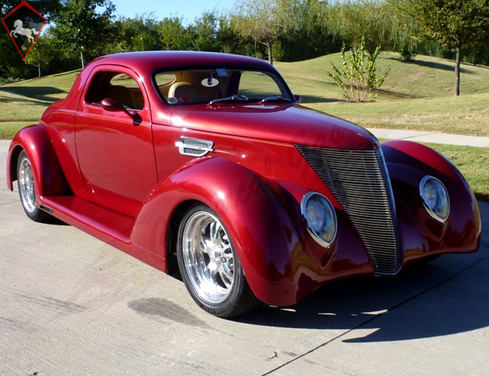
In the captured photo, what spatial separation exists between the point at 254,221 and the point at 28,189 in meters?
3.53

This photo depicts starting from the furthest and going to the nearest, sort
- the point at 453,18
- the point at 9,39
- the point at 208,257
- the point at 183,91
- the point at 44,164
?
the point at 9,39, the point at 453,18, the point at 44,164, the point at 183,91, the point at 208,257

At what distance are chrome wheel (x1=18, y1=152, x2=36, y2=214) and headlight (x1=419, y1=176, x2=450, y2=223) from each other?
12.3ft

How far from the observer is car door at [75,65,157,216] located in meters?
4.86

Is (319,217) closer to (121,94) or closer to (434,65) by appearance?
(121,94)

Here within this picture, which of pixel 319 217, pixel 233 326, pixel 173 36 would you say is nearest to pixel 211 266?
pixel 233 326

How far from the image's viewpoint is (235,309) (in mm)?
3828

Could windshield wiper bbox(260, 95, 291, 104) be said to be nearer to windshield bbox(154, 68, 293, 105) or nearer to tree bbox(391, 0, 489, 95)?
windshield bbox(154, 68, 293, 105)

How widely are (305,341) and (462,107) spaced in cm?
1255

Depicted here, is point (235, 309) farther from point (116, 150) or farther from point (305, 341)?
A: point (116, 150)

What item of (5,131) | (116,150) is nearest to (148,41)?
(5,131)

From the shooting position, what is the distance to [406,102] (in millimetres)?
18094

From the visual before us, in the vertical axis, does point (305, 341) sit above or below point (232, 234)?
below

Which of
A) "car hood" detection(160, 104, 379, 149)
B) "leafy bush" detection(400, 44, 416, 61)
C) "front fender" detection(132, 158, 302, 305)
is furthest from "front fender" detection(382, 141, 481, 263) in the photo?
"leafy bush" detection(400, 44, 416, 61)

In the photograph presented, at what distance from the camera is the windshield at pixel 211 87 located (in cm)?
499
